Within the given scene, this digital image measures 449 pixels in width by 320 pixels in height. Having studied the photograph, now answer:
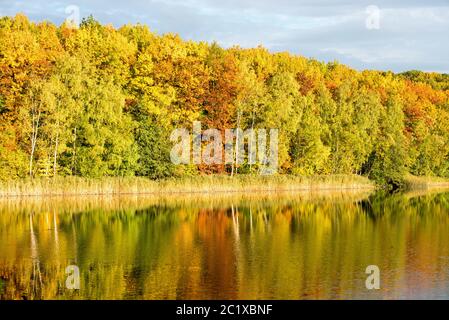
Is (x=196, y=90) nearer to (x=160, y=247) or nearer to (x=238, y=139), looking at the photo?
(x=238, y=139)

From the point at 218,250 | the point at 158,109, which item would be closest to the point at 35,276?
the point at 218,250

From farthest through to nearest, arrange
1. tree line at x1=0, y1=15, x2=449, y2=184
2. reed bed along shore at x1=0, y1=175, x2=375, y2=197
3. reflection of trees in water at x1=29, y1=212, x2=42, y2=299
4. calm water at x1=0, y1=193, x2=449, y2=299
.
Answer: tree line at x1=0, y1=15, x2=449, y2=184, reed bed along shore at x1=0, y1=175, x2=375, y2=197, calm water at x1=0, y1=193, x2=449, y2=299, reflection of trees in water at x1=29, y1=212, x2=42, y2=299

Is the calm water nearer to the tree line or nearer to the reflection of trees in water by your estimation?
the reflection of trees in water

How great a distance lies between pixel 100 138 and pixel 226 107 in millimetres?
14920

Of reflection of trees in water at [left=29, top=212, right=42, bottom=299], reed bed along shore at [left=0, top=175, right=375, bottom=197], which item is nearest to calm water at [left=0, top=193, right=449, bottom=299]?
reflection of trees in water at [left=29, top=212, right=42, bottom=299]

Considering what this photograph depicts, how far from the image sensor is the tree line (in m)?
52.1

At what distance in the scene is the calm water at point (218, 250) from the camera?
61.4 feet

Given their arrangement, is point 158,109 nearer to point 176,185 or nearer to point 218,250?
point 176,185

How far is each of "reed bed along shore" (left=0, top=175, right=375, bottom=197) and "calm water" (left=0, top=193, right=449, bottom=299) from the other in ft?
10.6

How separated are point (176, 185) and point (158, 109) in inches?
300

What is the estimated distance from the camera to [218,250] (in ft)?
84.5

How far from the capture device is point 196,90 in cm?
6344

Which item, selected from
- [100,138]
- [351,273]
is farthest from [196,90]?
[351,273]

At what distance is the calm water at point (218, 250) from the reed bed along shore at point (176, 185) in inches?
128
